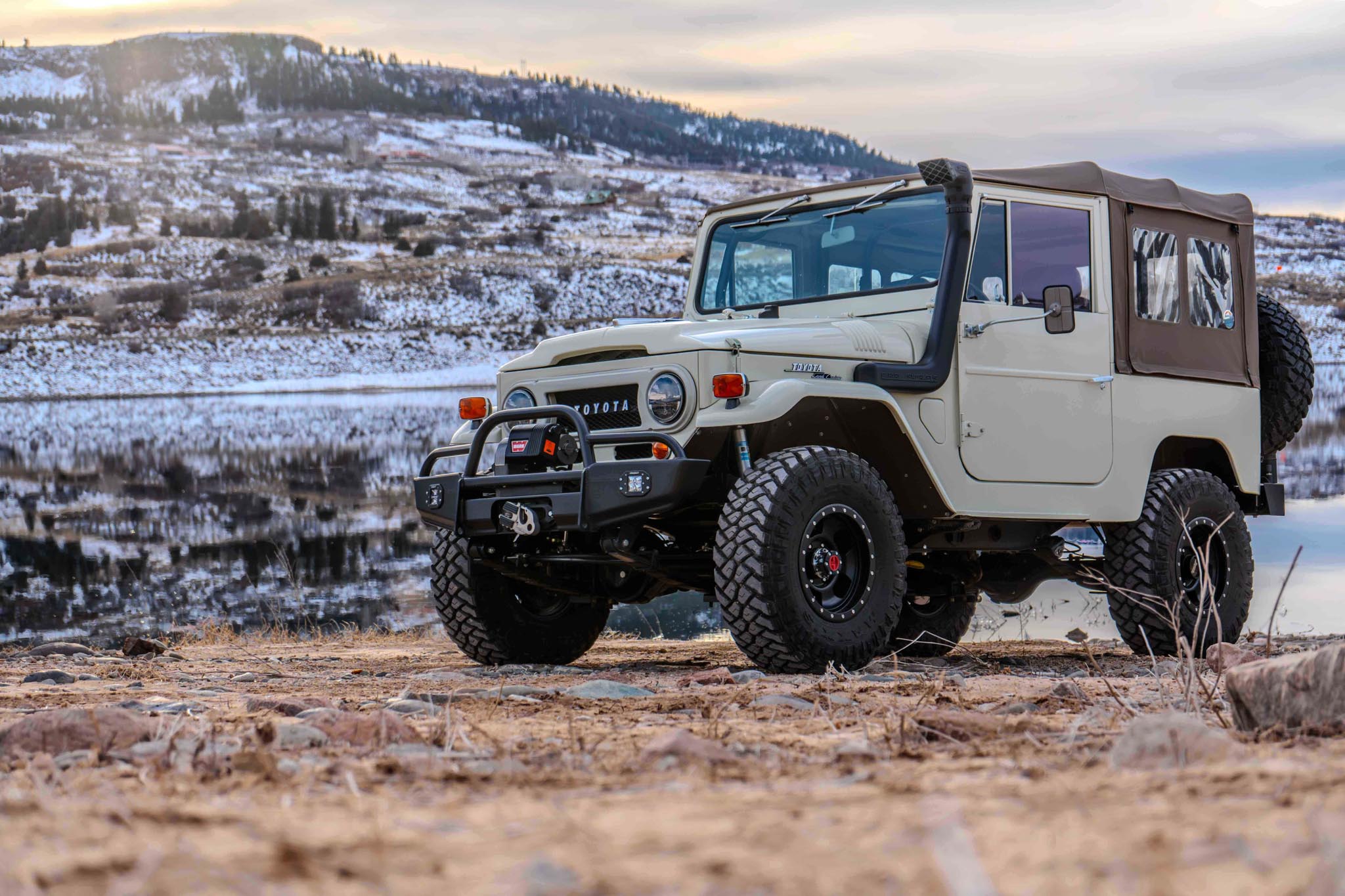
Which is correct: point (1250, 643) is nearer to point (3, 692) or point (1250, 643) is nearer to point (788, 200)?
point (788, 200)

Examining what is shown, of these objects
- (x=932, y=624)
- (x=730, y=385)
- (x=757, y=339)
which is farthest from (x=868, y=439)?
(x=932, y=624)

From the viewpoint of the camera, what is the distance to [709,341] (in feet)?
21.5

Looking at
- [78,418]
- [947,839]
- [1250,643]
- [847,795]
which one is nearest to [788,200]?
[1250,643]

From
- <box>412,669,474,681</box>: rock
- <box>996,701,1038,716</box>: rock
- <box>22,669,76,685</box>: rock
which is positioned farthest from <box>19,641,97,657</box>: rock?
<box>996,701,1038,716</box>: rock

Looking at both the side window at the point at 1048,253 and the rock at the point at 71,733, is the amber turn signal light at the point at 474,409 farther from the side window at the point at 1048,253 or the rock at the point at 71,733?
the rock at the point at 71,733

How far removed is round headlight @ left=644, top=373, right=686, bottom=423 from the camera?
257 inches

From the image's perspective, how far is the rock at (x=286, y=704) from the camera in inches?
199

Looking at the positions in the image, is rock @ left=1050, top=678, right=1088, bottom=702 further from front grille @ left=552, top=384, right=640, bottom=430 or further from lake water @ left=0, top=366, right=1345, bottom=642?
lake water @ left=0, top=366, right=1345, bottom=642

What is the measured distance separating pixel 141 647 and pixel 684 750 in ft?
21.1

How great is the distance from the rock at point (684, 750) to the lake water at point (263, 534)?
865cm

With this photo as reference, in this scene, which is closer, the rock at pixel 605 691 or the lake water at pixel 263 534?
the rock at pixel 605 691

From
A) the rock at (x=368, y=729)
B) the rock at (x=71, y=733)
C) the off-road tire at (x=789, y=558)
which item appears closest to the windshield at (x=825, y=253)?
the off-road tire at (x=789, y=558)

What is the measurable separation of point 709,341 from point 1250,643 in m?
4.65

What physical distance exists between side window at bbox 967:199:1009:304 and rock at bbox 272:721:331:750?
448 cm
